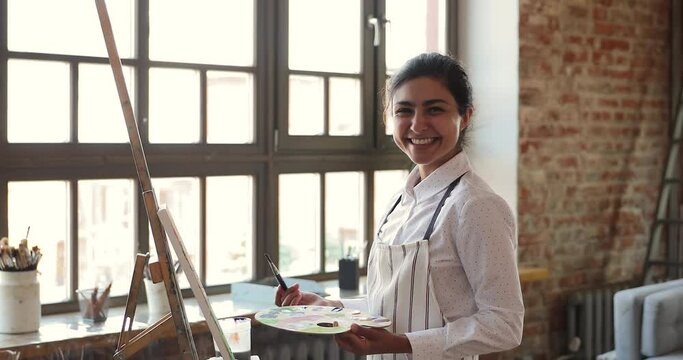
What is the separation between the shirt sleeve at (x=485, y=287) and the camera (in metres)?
2.03

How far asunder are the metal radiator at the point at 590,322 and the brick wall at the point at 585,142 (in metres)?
0.07

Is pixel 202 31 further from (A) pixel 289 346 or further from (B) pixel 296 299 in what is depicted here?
(B) pixel 296 299

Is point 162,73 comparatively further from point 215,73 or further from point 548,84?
point 548,84

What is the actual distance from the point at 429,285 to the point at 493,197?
0.82 feet

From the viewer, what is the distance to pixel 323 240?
4094mm

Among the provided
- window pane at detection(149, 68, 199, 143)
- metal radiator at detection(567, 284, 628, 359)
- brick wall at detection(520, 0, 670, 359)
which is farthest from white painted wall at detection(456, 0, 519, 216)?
window pane at detection(149, 68, 199, 143)

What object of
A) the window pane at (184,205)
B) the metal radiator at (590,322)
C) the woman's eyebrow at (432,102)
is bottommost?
the metal radiator at (590,322)

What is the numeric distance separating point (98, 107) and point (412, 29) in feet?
5.55

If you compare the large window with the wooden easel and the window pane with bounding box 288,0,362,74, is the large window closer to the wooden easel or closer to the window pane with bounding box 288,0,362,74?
the window pane with bounding box 288,0,362,74

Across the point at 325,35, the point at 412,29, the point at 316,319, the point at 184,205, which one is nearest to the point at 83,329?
the point at 184,205

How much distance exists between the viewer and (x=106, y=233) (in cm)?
344

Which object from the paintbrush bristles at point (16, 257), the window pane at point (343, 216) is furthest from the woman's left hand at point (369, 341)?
the window pane at point (343, 216)

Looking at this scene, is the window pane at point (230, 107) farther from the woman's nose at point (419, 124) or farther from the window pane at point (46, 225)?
the woman's nose at point (419, 124)

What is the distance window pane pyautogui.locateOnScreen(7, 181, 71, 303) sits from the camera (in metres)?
3.22
